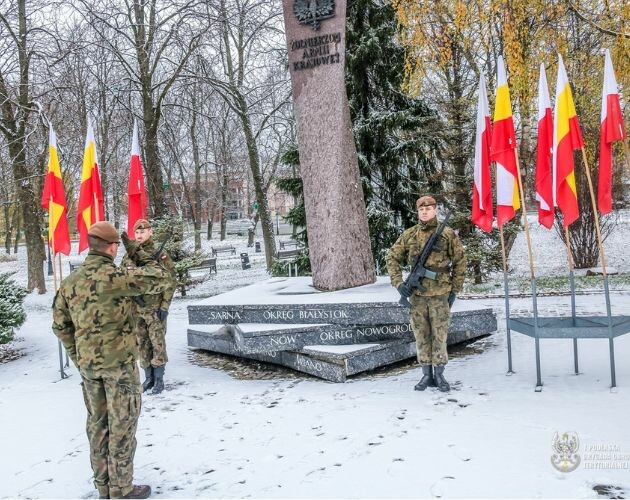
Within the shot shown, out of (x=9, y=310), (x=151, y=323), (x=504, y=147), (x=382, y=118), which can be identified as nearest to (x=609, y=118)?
(x=504, y=147)

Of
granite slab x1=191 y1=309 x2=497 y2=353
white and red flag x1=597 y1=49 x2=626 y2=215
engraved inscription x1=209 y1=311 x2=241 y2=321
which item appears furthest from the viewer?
engraved inscription x1=209 y1=311 x2=241 y2=321

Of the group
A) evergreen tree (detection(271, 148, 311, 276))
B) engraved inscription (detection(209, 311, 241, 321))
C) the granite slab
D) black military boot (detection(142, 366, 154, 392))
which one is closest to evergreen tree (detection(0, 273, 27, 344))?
black military boot (detection(142, 366, 154, 392))

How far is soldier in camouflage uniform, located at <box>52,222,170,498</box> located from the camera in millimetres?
3723

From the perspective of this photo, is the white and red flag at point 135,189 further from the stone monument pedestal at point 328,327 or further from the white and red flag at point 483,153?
the white and red flag at point 483,153

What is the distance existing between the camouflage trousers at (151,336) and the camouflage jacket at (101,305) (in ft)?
8.03

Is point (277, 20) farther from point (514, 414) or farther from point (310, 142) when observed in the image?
point (514, 414)

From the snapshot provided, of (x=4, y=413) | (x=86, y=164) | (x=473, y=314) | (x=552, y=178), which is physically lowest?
(x=4, y=413)

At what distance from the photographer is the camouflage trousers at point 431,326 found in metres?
5.74

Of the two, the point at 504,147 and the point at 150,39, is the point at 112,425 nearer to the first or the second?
the point at 504,147

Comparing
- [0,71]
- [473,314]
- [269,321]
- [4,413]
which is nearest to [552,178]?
[473,314]

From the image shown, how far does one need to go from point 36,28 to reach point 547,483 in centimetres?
1663

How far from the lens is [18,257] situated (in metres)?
37.3

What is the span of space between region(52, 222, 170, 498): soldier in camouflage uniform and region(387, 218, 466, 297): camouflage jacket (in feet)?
9.34

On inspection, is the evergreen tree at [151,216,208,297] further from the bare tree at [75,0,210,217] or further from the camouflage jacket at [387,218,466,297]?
the camouflage jacket at [387,218,466,297]
